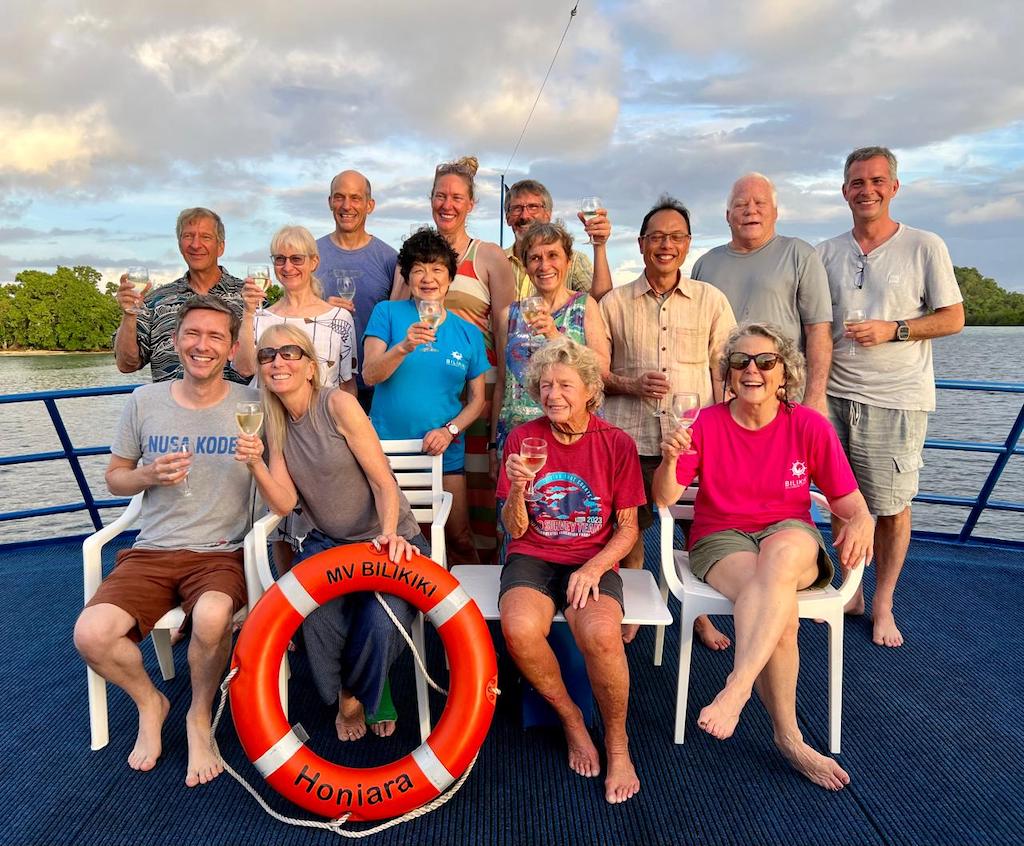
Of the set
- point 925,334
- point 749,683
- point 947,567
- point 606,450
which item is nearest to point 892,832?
point 749,683

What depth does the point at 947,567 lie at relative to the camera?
374 centimetres

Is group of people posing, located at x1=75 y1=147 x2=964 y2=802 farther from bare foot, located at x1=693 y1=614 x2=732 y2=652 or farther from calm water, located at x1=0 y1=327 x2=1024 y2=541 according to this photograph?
calm water, located at x1=0 y1=327 x2=1024 y2=541

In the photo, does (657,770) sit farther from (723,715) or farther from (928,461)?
(928,461)

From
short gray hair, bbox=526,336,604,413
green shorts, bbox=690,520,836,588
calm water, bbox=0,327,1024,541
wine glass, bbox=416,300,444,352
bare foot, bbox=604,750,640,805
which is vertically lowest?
calm water, bbox=0,327,1024,541

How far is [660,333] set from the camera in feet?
8.63

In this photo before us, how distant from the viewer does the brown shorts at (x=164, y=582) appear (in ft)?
7.00

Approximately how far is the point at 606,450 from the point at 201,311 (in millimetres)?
1390

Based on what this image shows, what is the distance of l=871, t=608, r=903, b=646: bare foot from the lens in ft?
9.54

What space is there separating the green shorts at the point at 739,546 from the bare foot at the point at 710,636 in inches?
28.3

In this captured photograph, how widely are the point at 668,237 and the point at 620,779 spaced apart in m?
1.80

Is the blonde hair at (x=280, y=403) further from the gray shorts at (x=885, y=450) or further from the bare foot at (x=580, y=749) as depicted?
the gray shorts at (x=885, y=450)

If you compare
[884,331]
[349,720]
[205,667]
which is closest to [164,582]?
[205,667]

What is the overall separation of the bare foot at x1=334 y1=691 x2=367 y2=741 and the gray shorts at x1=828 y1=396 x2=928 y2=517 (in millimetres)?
2160

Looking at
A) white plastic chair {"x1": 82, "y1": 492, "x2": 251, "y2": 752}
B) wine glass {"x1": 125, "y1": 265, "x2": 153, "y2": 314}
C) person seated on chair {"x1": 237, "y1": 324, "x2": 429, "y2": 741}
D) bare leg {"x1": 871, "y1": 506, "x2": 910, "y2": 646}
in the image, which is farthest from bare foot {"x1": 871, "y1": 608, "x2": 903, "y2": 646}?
wine glass {"x1": 125, "y1": 265, "x2": 153, "y2": 314}
